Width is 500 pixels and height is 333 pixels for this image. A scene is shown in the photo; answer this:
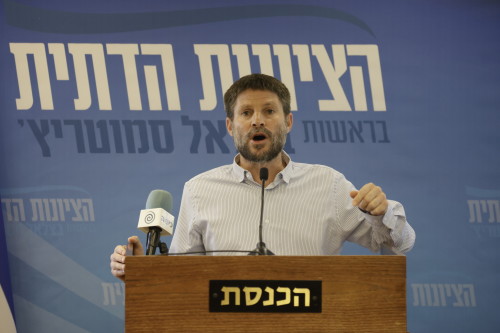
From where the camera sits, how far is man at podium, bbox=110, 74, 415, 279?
2211 mm

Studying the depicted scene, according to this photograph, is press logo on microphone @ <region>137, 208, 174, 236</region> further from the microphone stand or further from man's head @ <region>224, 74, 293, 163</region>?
man's head @ <region>224, 74, 293, 163</region>

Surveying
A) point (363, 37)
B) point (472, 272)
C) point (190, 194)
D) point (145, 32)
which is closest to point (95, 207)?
point (145, 32)

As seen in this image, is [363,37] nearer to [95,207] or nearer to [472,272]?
[472,272]

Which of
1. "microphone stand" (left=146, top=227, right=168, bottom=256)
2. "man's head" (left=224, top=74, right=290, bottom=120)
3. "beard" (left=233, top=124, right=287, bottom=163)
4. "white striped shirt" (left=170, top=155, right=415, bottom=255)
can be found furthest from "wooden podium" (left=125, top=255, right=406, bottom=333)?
"man's head" (left=224, top=74, right=290, bottom=120)

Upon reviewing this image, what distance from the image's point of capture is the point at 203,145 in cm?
380

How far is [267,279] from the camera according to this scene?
139 centimetres

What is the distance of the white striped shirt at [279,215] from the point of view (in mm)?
2205

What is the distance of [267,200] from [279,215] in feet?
0.28

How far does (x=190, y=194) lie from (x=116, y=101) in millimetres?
1658

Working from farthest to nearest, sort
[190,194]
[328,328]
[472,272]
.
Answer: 1. [472,272]
2. [190,194]
3. [328,328]

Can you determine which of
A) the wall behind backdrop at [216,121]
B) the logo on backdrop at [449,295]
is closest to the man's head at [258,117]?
the wall behind backdrop at [216,121]

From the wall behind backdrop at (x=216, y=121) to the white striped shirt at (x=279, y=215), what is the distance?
143 centimetres

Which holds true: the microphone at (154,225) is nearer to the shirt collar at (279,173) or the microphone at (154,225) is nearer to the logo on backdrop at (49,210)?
the shirt collar at (279,173)

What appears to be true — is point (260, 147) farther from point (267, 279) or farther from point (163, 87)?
point (163, 87)
